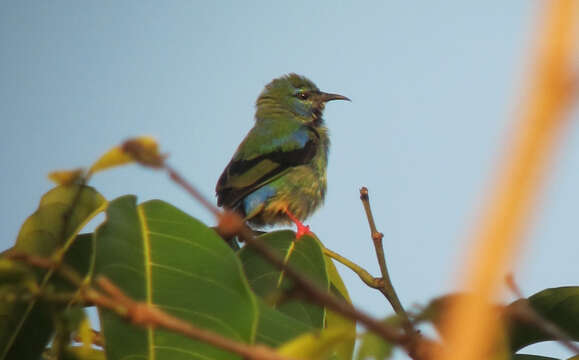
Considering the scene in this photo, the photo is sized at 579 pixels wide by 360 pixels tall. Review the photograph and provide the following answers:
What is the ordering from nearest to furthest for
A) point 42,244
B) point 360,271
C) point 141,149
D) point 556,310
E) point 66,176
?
1. point 141,149
2. point 66,176
3. point 42,244
4. point 556,310
5. point 360,271

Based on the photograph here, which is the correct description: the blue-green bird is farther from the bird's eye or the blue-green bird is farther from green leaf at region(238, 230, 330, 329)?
green leaf at region(238, 230, 330, 329)

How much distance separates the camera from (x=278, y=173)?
24.0 ft

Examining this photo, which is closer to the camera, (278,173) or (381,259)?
(381,259)

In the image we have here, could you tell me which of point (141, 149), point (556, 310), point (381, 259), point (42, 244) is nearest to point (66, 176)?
point (141, 149)

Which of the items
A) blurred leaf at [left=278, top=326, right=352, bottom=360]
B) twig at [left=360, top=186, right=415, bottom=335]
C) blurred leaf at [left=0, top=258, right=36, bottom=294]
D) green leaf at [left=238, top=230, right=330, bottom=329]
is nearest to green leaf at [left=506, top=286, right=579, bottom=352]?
twig at [left=360, top=186, right=415, bottom=335]

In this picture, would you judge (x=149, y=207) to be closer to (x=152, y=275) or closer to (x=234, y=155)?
(x=152, y=275)

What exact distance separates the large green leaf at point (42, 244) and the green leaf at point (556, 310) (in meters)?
1.38

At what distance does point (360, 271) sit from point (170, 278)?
127cm

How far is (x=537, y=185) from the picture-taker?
13.3 inches

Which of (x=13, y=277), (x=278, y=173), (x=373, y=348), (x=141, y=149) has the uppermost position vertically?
(x=278, y=173)

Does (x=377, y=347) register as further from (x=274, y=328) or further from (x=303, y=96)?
(x=303, y=96)

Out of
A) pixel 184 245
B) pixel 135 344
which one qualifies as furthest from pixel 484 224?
pixel 184 245

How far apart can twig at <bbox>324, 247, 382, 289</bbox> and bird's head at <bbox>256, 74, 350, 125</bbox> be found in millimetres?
5949

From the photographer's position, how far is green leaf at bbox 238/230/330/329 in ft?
7.62
